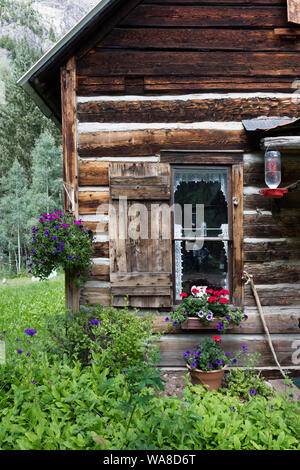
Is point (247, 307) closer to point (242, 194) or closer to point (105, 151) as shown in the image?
point (242, 194)

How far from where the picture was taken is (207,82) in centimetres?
486

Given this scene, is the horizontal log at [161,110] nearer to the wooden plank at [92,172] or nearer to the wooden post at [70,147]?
the wooden plank at [92,172]

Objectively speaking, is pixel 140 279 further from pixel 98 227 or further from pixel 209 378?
pixel 209 378

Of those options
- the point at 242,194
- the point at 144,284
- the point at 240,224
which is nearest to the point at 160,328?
the point at 144,284

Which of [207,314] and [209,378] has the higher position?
[207,314]

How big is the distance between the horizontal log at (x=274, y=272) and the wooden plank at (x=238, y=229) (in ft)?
0.42

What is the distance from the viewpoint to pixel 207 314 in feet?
14.7

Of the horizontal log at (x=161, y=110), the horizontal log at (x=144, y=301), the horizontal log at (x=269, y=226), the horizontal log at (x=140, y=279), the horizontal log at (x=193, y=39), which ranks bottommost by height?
the horizontal log at (x=144, y=301)

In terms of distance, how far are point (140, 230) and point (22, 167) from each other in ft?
69.4

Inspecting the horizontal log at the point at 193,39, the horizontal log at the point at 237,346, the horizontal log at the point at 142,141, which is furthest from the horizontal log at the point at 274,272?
the horizontal log at the point at 193,39

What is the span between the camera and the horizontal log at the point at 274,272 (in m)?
4.88

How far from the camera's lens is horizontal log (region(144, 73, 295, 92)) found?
4.84 metres

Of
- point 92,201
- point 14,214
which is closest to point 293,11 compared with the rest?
point 92,201

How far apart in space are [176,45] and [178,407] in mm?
4215
